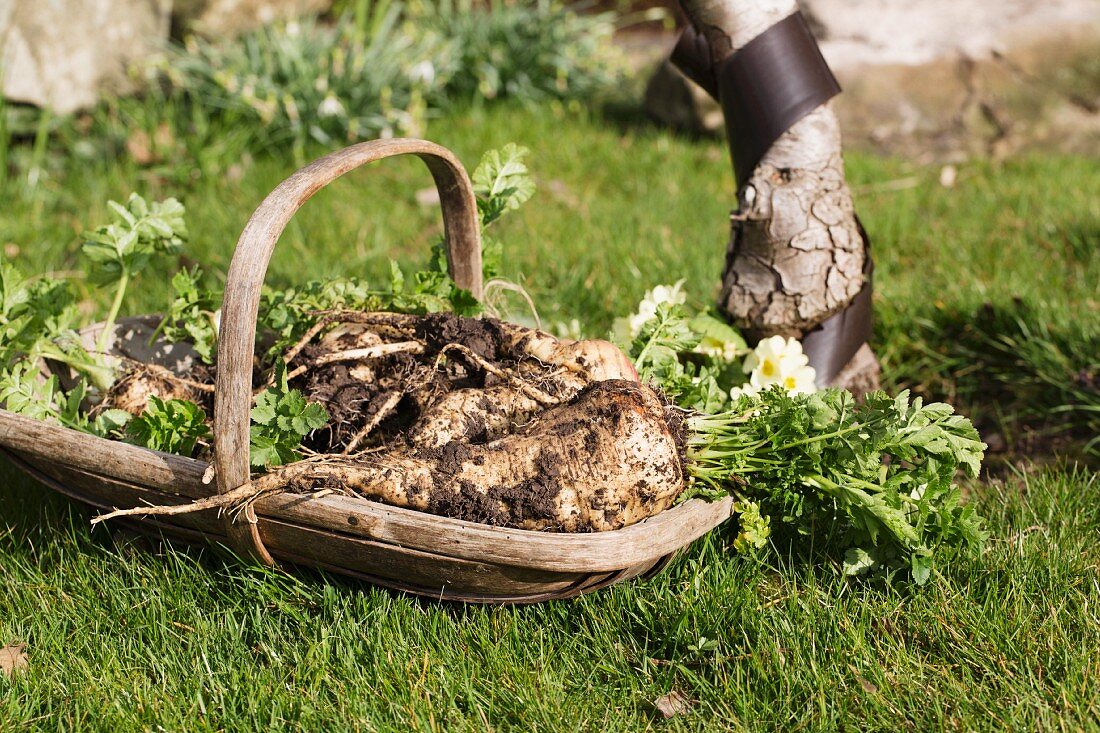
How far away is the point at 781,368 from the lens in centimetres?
263

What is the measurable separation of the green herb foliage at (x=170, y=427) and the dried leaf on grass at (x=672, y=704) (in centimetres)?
121

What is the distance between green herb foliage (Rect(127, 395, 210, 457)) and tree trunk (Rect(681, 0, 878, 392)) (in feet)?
5.02

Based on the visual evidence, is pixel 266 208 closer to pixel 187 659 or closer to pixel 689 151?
pixel 187 659

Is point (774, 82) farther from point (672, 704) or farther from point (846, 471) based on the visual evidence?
point (672, 704)

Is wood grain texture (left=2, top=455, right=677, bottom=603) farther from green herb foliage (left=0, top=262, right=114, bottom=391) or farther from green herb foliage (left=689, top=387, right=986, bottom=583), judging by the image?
green herb foliage (left=0, top=262, right=114, bottom=391)

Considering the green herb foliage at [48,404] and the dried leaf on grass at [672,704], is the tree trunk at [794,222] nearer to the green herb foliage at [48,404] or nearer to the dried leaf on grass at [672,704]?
the dried leaf on grass at [672,704]

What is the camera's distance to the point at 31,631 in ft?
7.22

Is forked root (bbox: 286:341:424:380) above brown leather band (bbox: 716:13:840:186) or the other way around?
the other way around

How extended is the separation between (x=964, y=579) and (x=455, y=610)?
117 cm

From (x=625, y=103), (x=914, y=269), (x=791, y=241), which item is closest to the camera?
(x=791, y=241)

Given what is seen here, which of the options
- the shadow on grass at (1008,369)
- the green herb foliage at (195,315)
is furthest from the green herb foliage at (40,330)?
the shadow on grass at (1008,369)

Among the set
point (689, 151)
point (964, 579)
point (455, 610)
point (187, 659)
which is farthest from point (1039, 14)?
point (187, 659)

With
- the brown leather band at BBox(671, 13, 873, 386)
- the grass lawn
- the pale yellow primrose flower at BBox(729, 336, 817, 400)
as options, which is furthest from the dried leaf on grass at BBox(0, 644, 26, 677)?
the brown leather band at BBox(671, 13, 873, 386)

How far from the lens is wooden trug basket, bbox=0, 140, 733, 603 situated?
190cm
